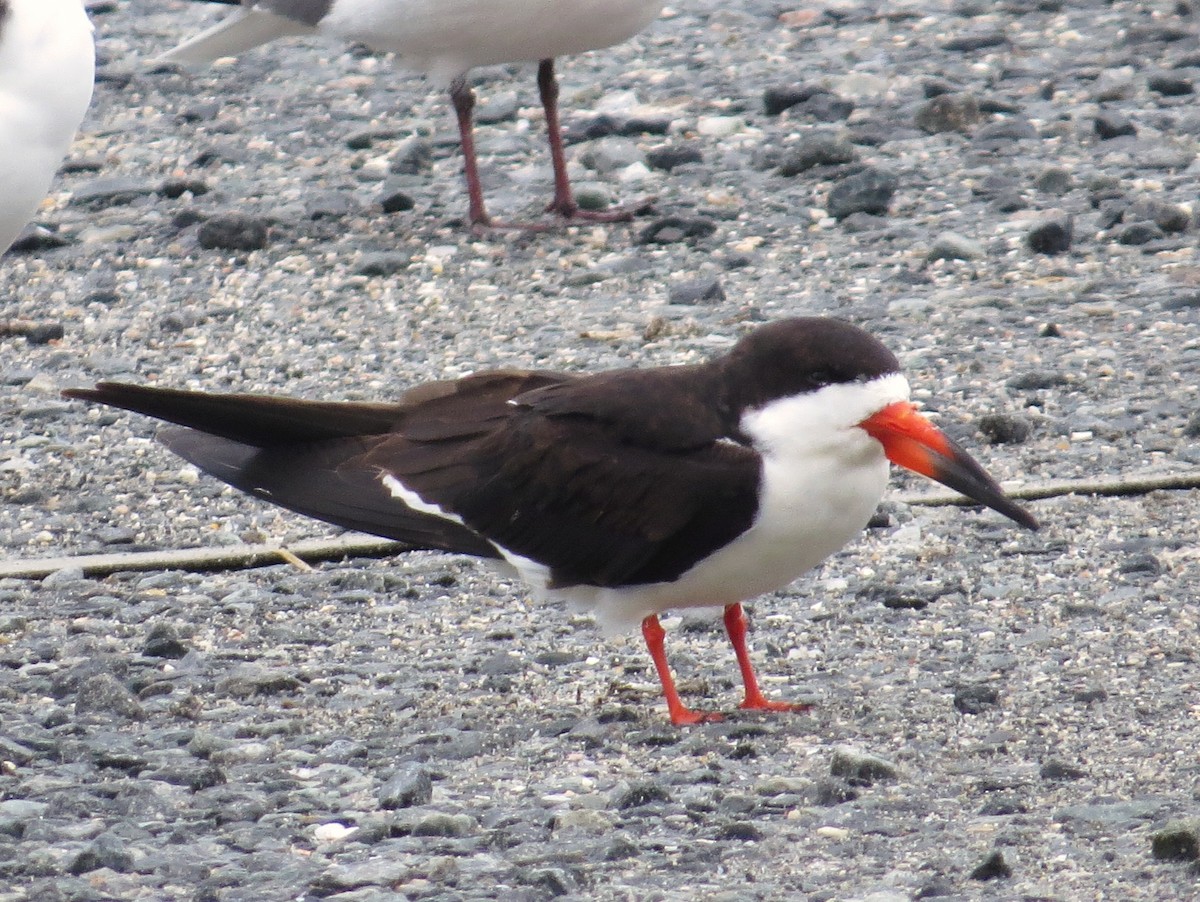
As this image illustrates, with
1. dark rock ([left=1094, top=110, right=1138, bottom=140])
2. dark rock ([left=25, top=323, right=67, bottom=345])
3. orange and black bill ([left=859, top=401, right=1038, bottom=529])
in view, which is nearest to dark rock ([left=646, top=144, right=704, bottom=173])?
dark rock ([left=1094, top=110, right=1138, bottom=140])

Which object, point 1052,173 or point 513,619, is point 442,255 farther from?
point 513,619

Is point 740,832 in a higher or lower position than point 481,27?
lower

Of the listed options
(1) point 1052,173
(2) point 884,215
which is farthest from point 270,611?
(1) point 1052,173

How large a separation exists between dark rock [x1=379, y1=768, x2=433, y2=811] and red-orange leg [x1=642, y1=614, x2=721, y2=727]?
22.5 inches

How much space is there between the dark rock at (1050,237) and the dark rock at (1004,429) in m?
1.68

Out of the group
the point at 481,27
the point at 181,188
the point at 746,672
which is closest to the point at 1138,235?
the point at 481,27

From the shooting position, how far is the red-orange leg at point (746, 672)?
160 inches

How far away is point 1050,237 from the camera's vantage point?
7.04m

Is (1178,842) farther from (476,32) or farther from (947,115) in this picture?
(947,115)

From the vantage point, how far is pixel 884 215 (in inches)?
297

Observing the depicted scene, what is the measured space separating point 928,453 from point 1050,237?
3.32m

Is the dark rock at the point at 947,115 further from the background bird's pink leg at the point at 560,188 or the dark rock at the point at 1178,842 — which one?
the dark rock at the point at 1178,842

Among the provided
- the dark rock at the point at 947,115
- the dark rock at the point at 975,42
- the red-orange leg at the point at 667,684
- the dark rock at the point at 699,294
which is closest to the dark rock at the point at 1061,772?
the red-orange leg at the point at 667,684

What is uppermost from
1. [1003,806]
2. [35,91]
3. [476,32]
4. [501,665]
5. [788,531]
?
[35,91]
